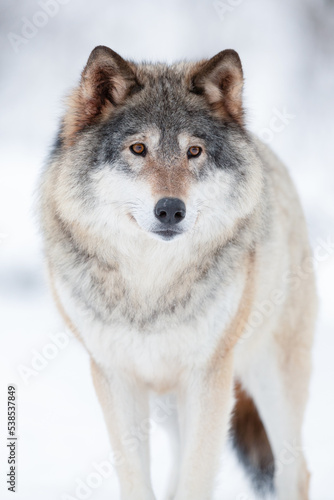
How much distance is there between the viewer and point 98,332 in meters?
3.10

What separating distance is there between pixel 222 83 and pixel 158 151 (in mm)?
562

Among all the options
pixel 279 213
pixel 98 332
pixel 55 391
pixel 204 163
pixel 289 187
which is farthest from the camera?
pixel 55 391

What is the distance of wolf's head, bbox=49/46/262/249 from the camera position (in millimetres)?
2762

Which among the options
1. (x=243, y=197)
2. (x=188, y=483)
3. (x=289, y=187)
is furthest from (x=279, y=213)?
(x=188, y=483)

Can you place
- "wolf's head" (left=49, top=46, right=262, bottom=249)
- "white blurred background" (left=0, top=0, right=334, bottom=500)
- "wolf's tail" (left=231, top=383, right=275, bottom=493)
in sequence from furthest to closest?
"white blurred background" (left=0, top=0, right=334, bottom=500) → "wolf's tail" (left=231, top=383, right=275, bottom=493) → "wolf's head" (left=49, top=46, right=262, bottom=249)

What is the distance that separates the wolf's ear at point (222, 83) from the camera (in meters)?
2.99

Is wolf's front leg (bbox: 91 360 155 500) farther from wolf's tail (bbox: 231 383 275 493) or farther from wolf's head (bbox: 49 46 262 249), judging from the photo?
wolf's tail (bbox: 231 383 275 493)

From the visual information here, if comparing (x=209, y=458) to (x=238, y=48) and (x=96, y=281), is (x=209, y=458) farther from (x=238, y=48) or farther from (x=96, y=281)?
(x=238, y=48)

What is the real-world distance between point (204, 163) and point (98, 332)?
0.95 metres

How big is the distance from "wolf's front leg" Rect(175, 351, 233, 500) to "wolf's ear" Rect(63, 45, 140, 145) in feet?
4.20

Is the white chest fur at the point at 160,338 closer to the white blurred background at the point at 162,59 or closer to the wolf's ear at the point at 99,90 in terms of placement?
the wolf's ear at the point at 99,90

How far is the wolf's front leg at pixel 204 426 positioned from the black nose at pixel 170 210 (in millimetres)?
804

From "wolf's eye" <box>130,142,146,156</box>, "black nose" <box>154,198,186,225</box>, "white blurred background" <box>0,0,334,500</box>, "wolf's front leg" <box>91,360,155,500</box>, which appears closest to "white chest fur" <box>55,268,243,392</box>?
"wolf's front leg" <box>91,360,155,500</box>

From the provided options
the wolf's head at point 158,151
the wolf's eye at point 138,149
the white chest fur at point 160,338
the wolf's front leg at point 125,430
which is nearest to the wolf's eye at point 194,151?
the wolf's head at point 158,151
